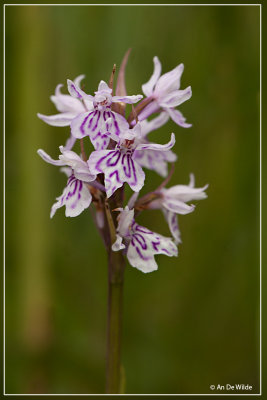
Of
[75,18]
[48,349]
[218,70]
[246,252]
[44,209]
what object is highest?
[75,18]

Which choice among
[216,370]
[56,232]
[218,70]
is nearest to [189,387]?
[216,370]

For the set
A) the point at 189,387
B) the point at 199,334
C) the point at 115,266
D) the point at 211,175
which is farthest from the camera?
the point at 211,175

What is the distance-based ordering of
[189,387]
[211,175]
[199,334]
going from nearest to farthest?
1. [189,387]
2. [199,334]
3. [211,175]

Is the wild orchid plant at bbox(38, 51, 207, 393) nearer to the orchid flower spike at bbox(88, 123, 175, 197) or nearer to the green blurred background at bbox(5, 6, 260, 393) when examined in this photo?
the orchid flower spike at bbox(88, 123, 175, 197)

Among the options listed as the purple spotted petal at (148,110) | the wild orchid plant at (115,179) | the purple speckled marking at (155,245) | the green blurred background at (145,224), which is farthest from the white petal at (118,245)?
the green blurred background at (145,224)

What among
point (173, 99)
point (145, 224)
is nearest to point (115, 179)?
point (173, 99)

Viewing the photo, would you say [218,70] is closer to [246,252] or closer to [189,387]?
[246,252]
